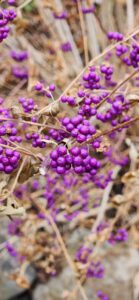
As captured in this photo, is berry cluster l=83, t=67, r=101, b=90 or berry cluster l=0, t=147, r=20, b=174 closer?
berry cluster l=0, t=147, r=20, b=174

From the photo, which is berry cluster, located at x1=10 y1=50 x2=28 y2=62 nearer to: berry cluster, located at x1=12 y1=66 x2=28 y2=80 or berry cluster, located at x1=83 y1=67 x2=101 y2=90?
berry cluster, located at x1=12 y1=66 x2=28 y2=80

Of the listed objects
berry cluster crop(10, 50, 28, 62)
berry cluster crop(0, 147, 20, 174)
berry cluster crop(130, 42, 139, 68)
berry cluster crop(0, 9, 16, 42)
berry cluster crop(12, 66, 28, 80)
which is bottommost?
berry cluster crop(0, 147, 20, 174)

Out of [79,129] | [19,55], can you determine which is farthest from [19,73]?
[79,129]

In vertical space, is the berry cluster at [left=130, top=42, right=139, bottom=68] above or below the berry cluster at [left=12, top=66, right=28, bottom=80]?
below

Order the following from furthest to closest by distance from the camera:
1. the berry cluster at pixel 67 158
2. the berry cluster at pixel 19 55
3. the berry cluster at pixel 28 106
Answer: the berry cluster at pixel 19 55
the berry cluster at pixel 28 106
the berry cluster at pixel 67 158

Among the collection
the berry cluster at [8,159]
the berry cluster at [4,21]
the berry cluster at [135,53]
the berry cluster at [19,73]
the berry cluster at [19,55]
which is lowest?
the berry cluster at [8,159]

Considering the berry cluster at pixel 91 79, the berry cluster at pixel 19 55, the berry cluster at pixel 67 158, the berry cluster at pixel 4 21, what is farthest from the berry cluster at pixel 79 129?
the berry cluster at pixel 19 55

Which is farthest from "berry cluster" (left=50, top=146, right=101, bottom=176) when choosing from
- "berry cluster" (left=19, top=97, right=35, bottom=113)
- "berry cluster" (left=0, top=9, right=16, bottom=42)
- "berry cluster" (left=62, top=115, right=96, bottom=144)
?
"berry cluster" (left=0, top=9, right=16, bottom=42)

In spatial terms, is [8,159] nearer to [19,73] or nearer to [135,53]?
→ [135,53]

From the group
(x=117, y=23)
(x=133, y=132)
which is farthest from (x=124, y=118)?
(x=117, y=23)

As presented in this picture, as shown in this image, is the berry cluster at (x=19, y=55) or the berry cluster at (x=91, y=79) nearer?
the berry cluster at (x=91, y=79)

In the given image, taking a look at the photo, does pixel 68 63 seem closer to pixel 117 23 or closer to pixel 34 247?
pixel 117 23

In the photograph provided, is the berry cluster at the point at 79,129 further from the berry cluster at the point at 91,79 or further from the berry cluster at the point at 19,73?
the berry cluster at the point at 19,73
